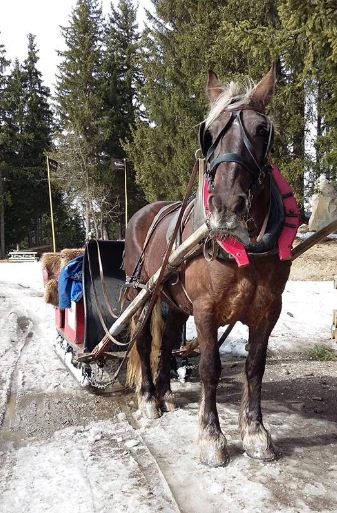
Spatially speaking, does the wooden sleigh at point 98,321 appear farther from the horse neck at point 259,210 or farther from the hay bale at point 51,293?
the horse neck at point 259,210

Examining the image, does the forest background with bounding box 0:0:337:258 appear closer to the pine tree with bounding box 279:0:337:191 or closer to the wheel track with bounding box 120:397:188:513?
the pine tree with bounding box 279:0:337:191

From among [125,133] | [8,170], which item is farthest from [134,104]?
[8,170]

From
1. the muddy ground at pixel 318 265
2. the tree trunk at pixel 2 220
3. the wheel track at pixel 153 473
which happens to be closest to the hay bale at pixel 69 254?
the wheel track at pixel 153 473

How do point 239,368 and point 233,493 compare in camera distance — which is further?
point 239,368

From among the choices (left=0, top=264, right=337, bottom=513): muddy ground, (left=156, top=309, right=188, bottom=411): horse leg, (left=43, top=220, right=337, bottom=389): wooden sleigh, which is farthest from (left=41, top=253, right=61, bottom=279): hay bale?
(left=156, top=309, right=188, bottom=411): horse leg

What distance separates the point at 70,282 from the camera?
552cm

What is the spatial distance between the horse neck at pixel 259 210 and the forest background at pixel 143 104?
2.96 m

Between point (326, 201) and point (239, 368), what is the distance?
13.5 metres

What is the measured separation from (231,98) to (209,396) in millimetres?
1921

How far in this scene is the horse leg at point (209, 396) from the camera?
3.08m

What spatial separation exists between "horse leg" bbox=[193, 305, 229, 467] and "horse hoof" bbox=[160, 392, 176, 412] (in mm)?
1086

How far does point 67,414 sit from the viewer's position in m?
4.25

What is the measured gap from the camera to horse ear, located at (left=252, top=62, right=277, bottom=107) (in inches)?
114

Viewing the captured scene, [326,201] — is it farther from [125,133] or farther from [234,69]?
[125,133]
